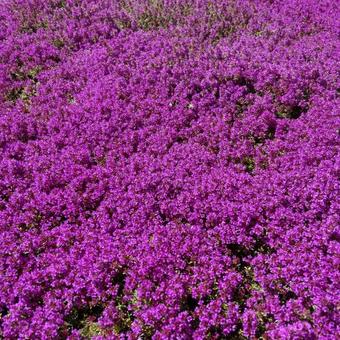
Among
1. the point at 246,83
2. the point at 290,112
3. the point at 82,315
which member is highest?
the point at 246,83

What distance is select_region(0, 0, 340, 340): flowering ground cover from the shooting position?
705 cm

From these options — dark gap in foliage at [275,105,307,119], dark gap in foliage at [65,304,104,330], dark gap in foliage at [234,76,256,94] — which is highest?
dark gap in foliage at [234,76,256,94]

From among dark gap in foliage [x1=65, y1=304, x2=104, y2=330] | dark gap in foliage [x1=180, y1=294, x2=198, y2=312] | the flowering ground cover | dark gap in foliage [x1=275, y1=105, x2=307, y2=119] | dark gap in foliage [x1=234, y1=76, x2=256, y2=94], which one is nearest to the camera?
the flowering ground cover

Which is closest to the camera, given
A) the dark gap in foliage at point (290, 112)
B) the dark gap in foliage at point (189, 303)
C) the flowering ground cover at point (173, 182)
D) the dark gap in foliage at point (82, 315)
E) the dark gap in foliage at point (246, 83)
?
the flowering ground cover at point (173, 182)

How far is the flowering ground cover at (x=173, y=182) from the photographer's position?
23.1ft

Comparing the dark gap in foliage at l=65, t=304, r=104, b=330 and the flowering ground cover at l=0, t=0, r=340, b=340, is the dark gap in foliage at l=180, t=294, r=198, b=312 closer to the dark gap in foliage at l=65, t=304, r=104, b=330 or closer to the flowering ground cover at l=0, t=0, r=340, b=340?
the flowering ground cover at l=0, t=0, r=340, b=340

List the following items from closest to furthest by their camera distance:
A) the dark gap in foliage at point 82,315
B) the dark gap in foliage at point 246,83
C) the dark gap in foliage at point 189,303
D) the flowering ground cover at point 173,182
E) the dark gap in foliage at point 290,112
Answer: the flowering ground cover at point 173,182
the dark gap in foliage at point 189,303
the dark gap in foliage at point 82,315
the dark gap in foliage at point 290,112
the dark gap in foliage at point 246,83

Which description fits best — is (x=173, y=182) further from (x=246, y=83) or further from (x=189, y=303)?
(x=246, y=83)

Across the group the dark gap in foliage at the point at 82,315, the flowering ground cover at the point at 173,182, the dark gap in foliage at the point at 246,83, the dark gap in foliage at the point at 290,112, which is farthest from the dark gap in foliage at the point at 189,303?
the dark gap in foliage at the point at 246,83

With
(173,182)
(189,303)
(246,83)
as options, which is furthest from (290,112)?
(189,303)

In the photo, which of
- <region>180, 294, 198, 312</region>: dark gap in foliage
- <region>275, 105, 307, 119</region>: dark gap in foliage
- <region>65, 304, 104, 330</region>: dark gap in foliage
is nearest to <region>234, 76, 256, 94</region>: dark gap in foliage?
<region>275, 105, 307, 119</region>: dark gap in foliage

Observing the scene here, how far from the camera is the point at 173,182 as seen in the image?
9203 millimetres

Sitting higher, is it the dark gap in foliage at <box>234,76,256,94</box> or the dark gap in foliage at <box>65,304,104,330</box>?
the dark gap in foliage at <box>234,76,256,94</box>

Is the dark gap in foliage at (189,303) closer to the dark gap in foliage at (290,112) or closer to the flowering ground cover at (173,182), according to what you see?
the flowering ground cover at (173,182)
